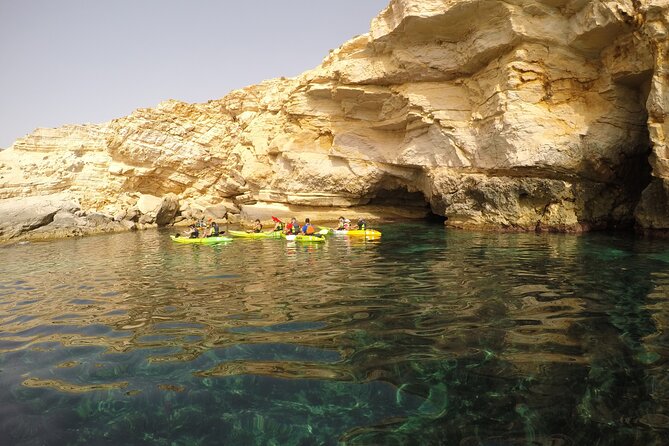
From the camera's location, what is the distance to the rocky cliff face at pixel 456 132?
56.6ft

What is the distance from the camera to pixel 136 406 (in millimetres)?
4012

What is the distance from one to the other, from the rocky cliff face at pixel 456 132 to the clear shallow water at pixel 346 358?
966 cm

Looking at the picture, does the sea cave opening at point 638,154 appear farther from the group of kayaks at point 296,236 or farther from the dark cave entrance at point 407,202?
the dark cave entrance at point 407,202

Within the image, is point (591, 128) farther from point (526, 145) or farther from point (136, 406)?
point (136, 406)

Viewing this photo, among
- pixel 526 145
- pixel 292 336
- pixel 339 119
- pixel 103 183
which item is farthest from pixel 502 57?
pixel 103 183

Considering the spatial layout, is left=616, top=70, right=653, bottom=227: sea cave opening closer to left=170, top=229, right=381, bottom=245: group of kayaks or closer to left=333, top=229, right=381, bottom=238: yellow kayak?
left=333, top=229, right=381, bottom=238: yellow kayak

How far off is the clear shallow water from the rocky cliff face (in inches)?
380

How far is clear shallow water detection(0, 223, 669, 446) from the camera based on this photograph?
3576mm

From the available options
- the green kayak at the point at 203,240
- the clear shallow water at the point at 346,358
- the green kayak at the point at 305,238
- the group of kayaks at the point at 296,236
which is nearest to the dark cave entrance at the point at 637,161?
the clear shallow water at the point at 346,358

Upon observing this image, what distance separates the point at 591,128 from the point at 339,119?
15.6 meters

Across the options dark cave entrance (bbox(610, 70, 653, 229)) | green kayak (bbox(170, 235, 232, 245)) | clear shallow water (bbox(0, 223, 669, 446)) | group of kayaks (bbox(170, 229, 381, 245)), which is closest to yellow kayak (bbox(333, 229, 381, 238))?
group of kayaks (bbox(170, 229, 381, 245))

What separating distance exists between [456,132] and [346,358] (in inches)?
759

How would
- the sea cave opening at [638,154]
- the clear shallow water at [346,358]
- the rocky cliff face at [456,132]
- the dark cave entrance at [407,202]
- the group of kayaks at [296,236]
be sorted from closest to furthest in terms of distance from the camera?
the clear shallow water at [346,358] < the sea cave opening at [638,154] < the rocky cliff face at [456,132] < the group of kayaks at [296,236] < the dark cave entrance at [407,202]

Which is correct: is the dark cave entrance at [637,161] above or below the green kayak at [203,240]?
above
